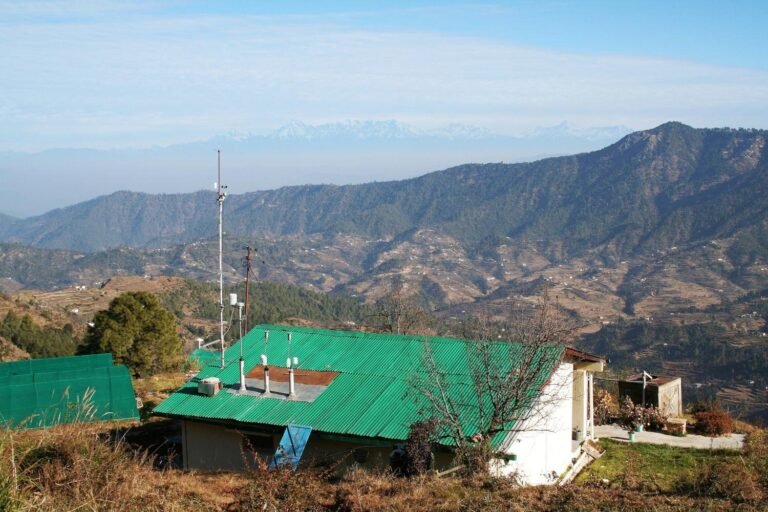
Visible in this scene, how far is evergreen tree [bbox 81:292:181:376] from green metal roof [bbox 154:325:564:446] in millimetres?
12234

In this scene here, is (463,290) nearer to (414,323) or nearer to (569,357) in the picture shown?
(414,323)

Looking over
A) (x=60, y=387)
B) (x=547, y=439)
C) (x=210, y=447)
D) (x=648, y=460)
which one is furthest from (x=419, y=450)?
(x=60, y=387)

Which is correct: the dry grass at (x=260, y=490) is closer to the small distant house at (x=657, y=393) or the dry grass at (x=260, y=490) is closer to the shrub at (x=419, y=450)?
the shrub at (x=419, y=450)

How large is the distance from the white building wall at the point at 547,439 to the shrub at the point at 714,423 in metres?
4.49

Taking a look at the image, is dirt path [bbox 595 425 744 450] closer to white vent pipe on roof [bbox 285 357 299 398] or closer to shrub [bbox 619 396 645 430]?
shrub [bbox 619 396 645 430]

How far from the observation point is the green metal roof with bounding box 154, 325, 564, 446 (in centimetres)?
1428

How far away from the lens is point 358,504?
918 cm

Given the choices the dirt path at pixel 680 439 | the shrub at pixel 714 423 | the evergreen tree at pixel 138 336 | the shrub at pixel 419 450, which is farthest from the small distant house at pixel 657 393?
the evergreen tree at pixel 138 336

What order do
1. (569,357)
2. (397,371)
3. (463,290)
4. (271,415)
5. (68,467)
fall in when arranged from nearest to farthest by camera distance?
(68,467) < (271,415) < (397,371) < (569,357) < (463,290)

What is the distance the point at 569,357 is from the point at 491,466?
233 inches

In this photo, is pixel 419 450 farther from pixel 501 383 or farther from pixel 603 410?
pixel 603 410

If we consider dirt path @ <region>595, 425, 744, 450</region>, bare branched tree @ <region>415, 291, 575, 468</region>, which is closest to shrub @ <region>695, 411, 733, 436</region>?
dirt path @ <region>595, 425, 744, 450</region>

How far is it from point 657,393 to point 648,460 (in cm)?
472

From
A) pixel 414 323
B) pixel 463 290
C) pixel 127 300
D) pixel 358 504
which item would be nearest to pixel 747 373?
pixel 414 323
